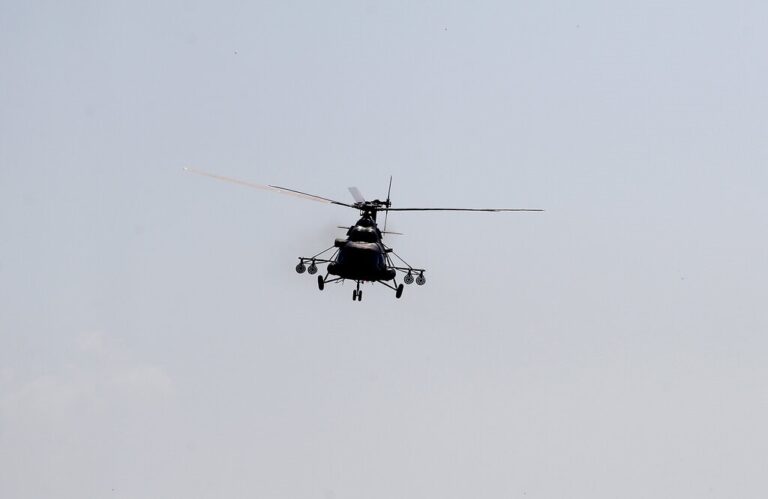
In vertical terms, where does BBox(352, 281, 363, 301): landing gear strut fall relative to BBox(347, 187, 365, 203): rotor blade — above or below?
below

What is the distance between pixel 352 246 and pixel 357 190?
36.0 feet

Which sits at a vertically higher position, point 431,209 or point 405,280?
point 431,209

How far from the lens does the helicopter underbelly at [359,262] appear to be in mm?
64562

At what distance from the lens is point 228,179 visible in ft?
200

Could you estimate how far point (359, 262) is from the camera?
64438 millimetres

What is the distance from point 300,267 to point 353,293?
4335 mm

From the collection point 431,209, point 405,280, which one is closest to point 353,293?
point 405,280

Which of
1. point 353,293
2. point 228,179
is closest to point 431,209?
point 353,293

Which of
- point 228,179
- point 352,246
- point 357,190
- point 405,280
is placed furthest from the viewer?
point 357,190

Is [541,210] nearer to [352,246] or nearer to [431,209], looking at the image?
[431,209]

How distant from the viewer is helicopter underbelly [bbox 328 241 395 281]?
64.6 meters

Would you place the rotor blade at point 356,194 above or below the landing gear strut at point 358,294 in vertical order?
above

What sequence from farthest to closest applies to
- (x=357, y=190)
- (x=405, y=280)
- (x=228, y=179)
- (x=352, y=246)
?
(x=357, y=190) → (x=405, y=280) → (x=352, y=246) → (x=228, y=179)

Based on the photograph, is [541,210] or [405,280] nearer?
[541,210]
